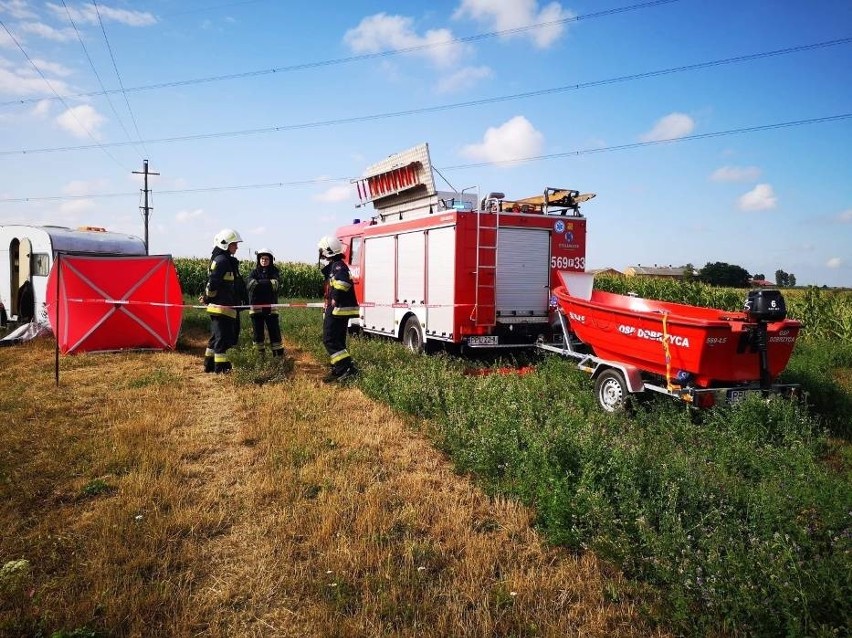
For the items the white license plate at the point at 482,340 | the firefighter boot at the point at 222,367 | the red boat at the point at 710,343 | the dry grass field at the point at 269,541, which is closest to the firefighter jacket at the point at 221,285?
the firefighter boot at the point at 222,367

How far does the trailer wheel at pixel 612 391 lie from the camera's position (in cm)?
670

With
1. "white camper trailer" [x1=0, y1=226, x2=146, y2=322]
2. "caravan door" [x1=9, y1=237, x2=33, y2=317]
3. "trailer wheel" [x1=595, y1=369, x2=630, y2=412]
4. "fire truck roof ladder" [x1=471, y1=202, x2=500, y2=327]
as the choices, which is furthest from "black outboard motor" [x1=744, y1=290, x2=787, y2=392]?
"caravan door" [x1=9, y1=237, x2=33, y2=317]

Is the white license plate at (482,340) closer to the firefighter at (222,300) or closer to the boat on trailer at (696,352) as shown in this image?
the boat on trailer at (696,352)

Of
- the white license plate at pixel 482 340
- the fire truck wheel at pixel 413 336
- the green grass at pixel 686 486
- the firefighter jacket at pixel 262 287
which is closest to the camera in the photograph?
the green grass at pixel 686 486

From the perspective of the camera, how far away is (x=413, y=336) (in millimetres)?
10766

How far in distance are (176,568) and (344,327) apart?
18.2 feet

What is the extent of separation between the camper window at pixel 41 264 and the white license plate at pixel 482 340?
9571 mm

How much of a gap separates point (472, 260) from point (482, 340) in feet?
4.31

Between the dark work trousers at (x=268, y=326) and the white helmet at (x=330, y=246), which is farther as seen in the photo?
the dark work trousers at (x=268, y=326)

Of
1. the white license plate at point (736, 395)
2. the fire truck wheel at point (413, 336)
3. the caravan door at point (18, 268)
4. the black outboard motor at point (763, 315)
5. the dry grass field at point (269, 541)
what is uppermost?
the caravan door at point (18, 268)

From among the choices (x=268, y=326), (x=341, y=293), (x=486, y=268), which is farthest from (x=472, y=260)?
(x=268, y=326)

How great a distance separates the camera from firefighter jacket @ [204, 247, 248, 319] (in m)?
9.05

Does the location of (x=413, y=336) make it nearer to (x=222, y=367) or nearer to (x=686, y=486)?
(x=222, y=367)

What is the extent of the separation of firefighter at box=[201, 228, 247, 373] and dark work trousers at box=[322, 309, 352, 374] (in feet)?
5.61
